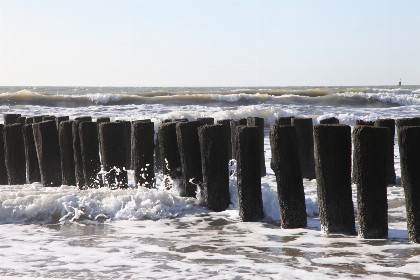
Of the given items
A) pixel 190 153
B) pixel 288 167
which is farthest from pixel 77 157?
pixel 288 167

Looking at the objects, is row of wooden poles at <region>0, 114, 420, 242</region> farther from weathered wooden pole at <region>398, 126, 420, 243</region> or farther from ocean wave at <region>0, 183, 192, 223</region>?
ocean wave at <region>0, 183, 192, 223</region>

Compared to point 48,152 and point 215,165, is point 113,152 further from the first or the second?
point 215,165

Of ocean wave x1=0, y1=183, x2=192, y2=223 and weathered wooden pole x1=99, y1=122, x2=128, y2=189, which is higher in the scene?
weathered wooden pole x1=99, y1=122, x2=128, y2=189

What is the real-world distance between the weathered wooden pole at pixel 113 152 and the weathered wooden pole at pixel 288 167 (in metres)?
2.28

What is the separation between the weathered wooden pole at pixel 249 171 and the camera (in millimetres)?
5090

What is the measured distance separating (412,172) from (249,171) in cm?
150

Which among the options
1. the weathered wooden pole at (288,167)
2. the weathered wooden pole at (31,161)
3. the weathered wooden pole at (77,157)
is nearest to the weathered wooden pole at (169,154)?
the weathered wooden pole at (77,157)

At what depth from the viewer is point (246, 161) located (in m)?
5.11

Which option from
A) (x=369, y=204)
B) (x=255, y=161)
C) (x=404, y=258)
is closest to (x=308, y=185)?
(x=255, y=161)

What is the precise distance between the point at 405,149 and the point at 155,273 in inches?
83.1

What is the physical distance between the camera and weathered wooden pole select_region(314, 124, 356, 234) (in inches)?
176

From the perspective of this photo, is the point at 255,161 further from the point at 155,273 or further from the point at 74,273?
the point at 74,273

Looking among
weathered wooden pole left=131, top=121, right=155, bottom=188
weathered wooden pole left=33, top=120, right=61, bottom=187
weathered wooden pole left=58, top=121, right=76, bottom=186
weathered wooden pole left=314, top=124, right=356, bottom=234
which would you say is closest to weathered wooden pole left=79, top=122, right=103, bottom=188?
weathered wooden pole left=58, top=121, right=76, bottom=186

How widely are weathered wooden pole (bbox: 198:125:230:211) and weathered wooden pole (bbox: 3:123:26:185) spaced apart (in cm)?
347
